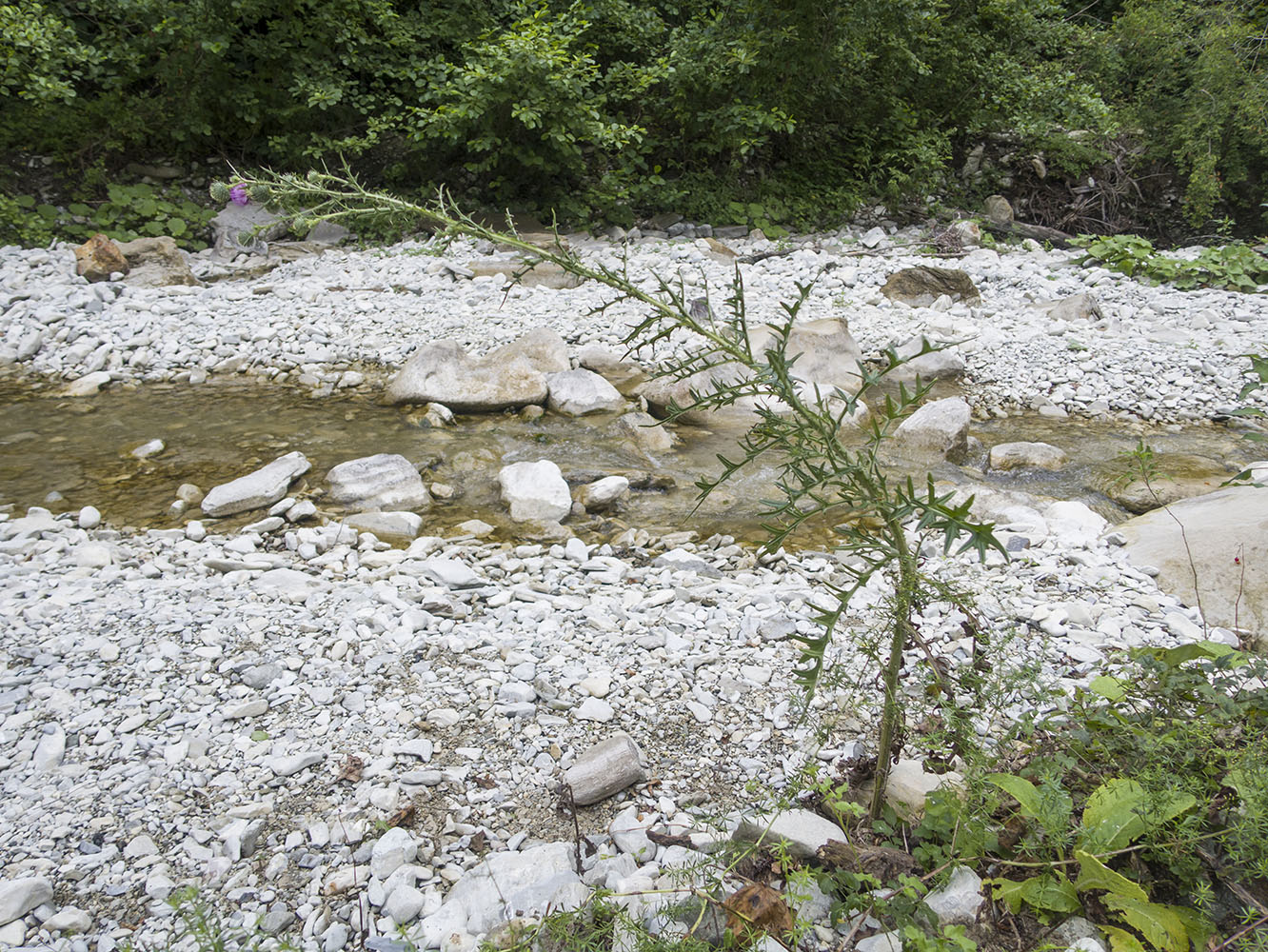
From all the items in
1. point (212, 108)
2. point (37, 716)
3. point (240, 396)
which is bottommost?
point (240, 396)

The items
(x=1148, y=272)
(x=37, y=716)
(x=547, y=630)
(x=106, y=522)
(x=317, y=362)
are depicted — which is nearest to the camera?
(x=37, y=716)

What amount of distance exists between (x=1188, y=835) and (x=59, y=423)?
562 centimetres

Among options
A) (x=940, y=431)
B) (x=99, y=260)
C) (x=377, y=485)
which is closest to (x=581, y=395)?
(x=377, y=485)

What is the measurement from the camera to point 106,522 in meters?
3.70

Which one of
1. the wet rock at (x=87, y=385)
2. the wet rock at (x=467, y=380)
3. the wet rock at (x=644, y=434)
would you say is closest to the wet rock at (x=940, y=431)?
the wet rock at (x=644, y=434)

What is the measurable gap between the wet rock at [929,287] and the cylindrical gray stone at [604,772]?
545 cm

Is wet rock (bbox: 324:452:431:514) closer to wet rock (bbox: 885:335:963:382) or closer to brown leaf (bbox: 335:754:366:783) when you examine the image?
brown leaf (bbox: 335:754:366:783)

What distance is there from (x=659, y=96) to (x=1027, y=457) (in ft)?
20.1

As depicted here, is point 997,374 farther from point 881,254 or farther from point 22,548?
point 22,548

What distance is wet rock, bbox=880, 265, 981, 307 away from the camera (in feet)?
21.3

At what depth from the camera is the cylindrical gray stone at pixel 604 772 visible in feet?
6.23

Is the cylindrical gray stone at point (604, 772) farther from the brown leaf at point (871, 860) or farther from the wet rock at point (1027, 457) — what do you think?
the wet rock at point (1027, 457)

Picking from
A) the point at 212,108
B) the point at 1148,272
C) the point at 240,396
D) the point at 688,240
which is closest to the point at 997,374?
the point at 1148,272

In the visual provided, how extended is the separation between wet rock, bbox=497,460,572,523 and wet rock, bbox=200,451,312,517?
106 centimetres
